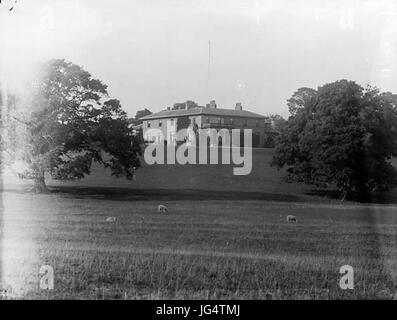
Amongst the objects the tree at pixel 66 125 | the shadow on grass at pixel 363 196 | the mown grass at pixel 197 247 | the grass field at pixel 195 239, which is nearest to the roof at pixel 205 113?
the grass field at pixel 195 239

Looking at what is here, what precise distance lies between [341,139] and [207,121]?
2296 mm

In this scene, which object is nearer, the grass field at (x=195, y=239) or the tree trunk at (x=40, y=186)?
the grass field at (x=195, y=239)

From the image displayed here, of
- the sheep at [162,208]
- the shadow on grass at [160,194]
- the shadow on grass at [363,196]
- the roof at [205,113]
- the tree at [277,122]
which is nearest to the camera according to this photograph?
the roof at [205,113]

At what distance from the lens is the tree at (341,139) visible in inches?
300

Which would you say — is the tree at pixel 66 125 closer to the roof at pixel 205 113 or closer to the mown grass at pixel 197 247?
the mown grass at pixel 197 247

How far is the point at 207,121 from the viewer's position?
717cm

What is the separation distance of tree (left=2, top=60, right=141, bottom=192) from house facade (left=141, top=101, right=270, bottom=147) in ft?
2.40

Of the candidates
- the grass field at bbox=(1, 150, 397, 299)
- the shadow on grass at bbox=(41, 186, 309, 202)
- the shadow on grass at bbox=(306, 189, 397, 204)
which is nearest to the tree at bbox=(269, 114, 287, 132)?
the grass field at bbox=(1, 150, 397, 299)

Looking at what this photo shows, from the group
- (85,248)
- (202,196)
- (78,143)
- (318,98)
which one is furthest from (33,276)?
(318,98)

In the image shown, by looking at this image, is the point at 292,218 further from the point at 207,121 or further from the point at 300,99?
the point at 207,121

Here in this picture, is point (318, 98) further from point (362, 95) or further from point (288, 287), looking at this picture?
point (288, 287)

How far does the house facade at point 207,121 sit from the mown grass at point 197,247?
1151 mm

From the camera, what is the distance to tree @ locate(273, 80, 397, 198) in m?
7.62

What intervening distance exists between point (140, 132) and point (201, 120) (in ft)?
3.74
